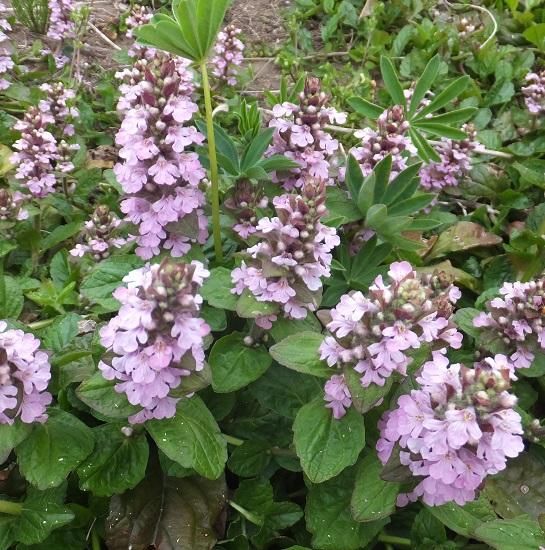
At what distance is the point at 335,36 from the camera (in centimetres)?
494

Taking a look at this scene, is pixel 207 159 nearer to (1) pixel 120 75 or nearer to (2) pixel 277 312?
(2) pixel 277 312

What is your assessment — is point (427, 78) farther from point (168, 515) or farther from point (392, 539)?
point (168, 515)

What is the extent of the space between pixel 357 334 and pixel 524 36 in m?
3.98

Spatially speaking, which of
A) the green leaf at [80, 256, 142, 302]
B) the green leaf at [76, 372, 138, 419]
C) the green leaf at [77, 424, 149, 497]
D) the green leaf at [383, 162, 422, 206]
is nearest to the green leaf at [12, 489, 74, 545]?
the green leaf at [77, 424, 149, 497]

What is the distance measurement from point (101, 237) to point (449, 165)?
1.98 m

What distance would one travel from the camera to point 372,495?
1.95 m

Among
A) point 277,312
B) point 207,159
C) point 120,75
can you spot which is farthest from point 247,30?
point 277,312

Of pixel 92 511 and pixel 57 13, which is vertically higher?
pixel 57 13

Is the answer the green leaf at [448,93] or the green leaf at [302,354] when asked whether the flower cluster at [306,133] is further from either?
the green leaf at [302,354]

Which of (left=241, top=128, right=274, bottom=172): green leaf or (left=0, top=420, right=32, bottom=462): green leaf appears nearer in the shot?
(left=0, top=420, right=32, bottom=462): green leaf

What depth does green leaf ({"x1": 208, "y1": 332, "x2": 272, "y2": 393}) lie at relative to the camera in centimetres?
211

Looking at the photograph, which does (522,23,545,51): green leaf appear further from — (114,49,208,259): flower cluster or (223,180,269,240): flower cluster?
(114,49,208,259): flower cluster

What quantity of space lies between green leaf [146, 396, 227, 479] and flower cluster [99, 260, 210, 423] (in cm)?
18

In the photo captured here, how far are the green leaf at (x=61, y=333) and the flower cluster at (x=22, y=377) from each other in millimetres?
318
